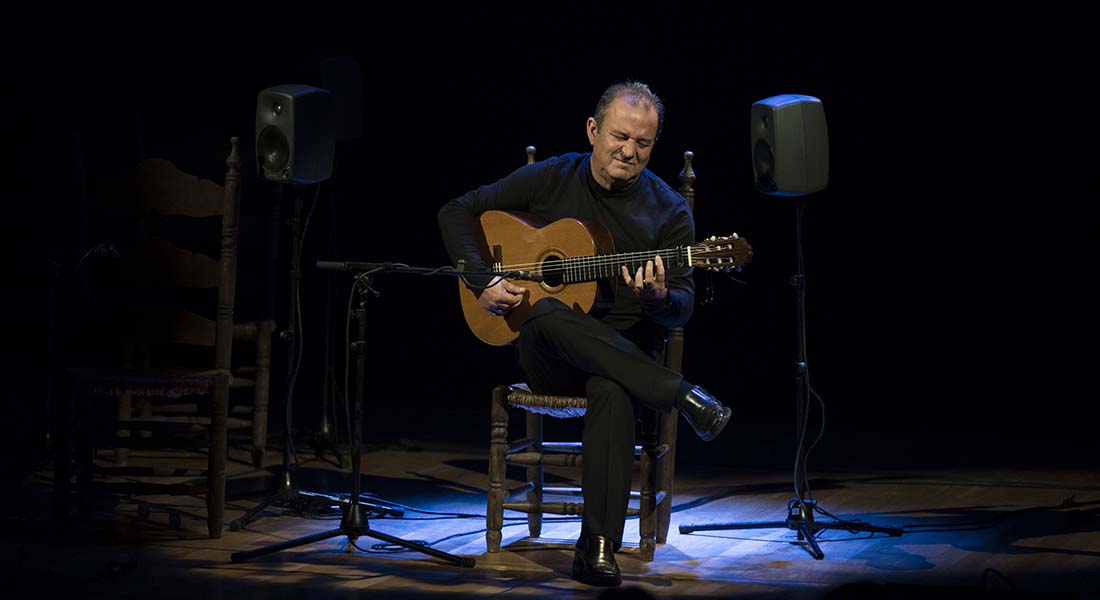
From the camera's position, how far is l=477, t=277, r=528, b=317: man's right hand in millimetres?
4277

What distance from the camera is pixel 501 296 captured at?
428cm

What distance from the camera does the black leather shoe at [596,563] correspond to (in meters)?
3.79

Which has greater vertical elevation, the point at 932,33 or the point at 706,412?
the point at 932,33

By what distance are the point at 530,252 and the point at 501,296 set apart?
189mm

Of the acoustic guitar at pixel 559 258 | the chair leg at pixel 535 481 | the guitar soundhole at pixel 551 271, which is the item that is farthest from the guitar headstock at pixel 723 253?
the chair leg at pixel 535 481

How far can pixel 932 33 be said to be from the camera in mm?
6277

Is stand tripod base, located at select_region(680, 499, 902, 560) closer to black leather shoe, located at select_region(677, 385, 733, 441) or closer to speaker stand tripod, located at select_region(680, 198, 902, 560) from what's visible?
speaker stand tripod, located at select_region(680, 198, 902, 560)

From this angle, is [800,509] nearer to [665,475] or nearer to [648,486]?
[665,475]

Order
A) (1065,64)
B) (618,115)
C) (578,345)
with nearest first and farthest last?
1. (578,345)
2. (618,115)
3. (1065,64)

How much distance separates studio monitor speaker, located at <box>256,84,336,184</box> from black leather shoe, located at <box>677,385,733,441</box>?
5.55ft

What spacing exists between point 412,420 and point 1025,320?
303 cm

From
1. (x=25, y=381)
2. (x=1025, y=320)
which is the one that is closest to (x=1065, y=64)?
(x=1025, y=320)

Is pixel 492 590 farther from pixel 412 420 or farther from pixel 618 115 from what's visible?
pixel 412 420

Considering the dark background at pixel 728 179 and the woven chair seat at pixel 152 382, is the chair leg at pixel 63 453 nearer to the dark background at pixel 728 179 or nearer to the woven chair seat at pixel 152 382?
the woven chair seat at pixel 152 382
